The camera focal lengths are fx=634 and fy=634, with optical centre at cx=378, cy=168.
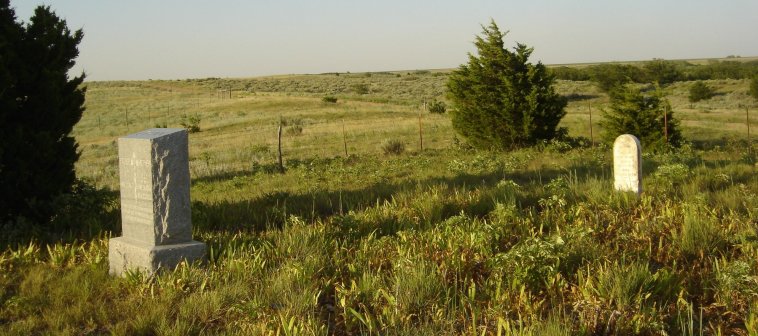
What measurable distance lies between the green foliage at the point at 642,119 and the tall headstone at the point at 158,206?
49.0 ft

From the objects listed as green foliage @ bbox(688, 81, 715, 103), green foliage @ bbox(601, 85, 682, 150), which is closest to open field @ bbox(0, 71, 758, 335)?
green foliage @ bbox(601, 85, 682, 150)

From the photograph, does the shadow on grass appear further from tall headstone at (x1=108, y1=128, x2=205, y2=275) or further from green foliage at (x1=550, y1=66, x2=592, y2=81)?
green foliage at (x1=550, y1=66, x2=592, y2=81)

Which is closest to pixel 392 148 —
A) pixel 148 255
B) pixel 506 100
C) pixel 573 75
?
pixel 506 100

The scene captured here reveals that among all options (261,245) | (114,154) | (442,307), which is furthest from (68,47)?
(114,154)

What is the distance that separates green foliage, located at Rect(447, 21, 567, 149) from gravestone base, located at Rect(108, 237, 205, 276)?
13533mm

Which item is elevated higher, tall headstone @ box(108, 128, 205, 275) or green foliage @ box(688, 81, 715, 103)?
green foliage @ box(688, 81, 715, 103)

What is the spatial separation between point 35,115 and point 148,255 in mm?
3667

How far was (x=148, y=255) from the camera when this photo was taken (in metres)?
5.45

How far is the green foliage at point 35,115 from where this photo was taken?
297 inches

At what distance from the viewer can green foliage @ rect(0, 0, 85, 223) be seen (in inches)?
297

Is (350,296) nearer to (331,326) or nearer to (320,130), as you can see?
(331,326)

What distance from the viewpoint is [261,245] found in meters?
6.02

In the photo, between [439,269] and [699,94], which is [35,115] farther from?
[699,94]

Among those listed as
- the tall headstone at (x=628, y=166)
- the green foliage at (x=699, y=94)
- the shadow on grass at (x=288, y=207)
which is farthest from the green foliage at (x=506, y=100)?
the green foliage at (x=699, y=94)
